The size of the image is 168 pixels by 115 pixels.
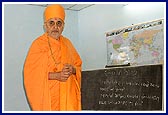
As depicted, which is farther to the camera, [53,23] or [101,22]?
[101,22]

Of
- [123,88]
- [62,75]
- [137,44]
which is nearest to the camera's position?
[123,88]

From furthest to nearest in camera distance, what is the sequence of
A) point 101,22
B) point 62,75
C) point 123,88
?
point 101,22, point 62,75, point 123,88

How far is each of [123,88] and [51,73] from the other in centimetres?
47

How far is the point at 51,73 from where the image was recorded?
1812mm

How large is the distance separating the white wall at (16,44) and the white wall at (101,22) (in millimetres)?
555

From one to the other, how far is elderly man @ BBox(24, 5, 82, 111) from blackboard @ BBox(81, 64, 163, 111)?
0.11 meters

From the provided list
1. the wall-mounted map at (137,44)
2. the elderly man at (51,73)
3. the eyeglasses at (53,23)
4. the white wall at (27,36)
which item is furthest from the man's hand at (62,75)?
the white wall at (27,36)

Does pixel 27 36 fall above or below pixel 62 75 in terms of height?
above

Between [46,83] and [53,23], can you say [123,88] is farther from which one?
[53,23]

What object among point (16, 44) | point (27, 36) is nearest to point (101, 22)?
point (27, 36)

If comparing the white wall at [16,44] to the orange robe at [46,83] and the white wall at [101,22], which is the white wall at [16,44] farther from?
the orange robe at [46,83]

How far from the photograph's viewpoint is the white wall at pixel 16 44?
3.16 meters

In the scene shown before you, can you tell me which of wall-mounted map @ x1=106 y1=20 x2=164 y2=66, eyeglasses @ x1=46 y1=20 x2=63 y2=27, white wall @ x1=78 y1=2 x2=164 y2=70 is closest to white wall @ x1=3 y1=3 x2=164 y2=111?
white wall @ x1=78 y1=2 x2=164 y2=70

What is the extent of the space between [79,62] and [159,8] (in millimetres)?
1041
